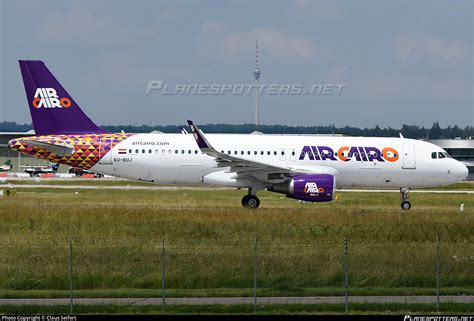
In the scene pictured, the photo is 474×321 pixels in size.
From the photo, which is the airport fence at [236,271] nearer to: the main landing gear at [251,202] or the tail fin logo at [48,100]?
the main landing gear at [251,202]

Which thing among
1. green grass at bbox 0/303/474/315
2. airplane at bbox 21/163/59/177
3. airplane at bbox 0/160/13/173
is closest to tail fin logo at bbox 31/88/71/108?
green grass at bbox 0/303/474/315

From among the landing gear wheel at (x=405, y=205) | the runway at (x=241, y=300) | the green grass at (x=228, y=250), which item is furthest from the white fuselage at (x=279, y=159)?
the runway at (x=241, y=300)

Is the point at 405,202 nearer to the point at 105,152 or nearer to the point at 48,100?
the point at 105,152

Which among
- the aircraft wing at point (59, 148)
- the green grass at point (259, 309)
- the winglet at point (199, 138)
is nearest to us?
the green grass at point (259, 309)

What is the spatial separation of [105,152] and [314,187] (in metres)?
9.02

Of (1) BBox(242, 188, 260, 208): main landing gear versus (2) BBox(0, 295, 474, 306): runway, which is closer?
(2) BBox(0, 295, 474, 306): runway

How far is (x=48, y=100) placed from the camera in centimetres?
3988

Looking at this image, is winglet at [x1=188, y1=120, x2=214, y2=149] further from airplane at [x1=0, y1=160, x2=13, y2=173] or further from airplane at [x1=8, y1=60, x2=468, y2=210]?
airplane at [x1=0, y1=160, x2=13, y2=173]

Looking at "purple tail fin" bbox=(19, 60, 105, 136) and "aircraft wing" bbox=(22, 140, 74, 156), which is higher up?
"purple tail fin" bbox=(19, 60, 105, 136)

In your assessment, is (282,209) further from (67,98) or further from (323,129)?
(323,129)

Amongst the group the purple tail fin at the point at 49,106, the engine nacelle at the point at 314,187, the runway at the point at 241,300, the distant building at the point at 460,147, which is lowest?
the runway at the point at 241,300

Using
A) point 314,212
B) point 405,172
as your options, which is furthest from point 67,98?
point 405,172

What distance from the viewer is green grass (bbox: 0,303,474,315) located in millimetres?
18188

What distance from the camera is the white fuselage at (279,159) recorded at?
38.6 metres
